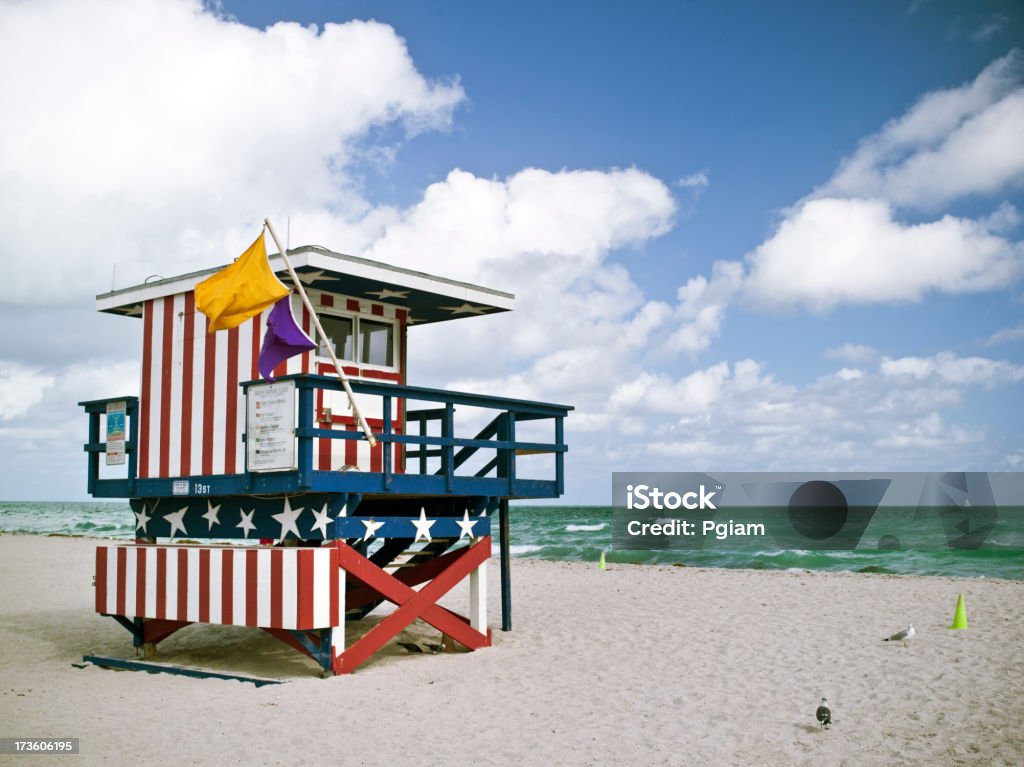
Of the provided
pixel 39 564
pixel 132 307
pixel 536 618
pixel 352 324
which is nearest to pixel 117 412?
pixel 132 307

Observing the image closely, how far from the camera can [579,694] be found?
29.0 feet

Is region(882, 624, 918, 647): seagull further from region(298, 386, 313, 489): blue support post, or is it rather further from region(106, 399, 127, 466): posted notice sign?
region(106, 399, 127, 466): posted notice sign

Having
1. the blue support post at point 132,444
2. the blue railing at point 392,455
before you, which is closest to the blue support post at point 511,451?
the blue railing at point 392,455

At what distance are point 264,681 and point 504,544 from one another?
3.85 m

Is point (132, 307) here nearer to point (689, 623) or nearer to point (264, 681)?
point (264, 681)

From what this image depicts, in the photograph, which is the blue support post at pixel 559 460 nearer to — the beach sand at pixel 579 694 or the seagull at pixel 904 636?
the beach sand at pixel 579 694

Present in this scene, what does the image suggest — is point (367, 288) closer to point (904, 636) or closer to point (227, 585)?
point (227, 585)

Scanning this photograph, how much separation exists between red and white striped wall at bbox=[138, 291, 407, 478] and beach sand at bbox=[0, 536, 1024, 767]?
7.25 ft

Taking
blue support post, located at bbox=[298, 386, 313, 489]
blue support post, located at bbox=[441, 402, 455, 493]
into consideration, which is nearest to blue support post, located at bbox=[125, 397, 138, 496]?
blue support post, located at bbox=[298, 386, 313, 489]

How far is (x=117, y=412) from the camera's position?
11.6 m

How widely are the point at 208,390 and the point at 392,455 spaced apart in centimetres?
213

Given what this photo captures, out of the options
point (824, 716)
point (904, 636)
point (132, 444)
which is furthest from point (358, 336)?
point (904, 636)

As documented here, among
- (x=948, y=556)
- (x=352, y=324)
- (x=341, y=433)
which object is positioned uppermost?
(x=352, y=324)

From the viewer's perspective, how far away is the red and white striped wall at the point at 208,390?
10.4m
